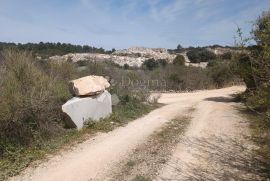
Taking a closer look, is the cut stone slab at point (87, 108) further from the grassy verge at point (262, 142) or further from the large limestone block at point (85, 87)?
the grassy verge at point (262, 142)

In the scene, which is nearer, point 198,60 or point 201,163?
point 201,163

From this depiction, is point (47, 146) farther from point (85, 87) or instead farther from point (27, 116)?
point (85, 87)

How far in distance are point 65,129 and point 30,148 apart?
6.36ft

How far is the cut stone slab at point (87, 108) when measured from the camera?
10992 millimetres

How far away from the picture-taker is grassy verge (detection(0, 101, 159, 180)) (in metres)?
7.94

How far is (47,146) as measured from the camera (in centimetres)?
924

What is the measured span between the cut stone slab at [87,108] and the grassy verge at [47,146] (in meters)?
0.25

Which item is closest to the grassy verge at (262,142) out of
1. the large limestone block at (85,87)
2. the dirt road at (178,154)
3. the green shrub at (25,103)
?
the dirt road at (178,154)

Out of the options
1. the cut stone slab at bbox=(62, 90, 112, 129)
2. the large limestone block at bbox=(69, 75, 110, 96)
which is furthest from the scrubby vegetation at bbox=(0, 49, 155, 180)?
the large limestone block at bbox=(69, 75, 110, 96)

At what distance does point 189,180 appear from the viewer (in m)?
6.92

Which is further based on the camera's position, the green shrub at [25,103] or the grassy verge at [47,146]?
the green shrub at [25,103]

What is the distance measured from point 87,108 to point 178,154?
4.13m

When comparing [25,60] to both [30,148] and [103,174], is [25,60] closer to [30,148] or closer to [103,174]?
[30,148]

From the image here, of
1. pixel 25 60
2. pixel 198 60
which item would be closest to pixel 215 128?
pixel 25 60
